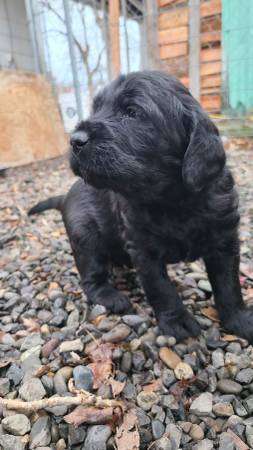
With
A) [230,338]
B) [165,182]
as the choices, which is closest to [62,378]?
[230,338]

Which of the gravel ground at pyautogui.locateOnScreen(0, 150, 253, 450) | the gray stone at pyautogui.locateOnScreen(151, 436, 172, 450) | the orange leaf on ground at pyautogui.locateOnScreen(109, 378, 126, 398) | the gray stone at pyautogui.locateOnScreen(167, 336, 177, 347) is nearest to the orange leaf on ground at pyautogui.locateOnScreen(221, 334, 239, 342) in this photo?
the gravel ground at pyautogui.locateOnScreen(0, 150, 253, 450)

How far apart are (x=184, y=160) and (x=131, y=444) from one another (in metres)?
1.13

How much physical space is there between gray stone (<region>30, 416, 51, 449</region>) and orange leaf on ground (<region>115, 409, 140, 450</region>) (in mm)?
259

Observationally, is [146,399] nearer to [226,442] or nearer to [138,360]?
[138,360]

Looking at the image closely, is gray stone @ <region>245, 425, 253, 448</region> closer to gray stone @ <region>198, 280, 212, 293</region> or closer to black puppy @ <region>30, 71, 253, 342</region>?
black puppy @ <region>30, 71, 253, 342</region>

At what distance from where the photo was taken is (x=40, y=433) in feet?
5.00

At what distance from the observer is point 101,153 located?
180 centimetres

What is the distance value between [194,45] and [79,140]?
14.2 ft

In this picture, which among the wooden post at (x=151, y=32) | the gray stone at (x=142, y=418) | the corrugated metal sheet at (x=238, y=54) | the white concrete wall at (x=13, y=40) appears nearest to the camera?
the gray stone at (x=142, y=418)

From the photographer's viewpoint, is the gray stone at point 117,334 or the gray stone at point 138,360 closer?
the gray stone at point 138,360

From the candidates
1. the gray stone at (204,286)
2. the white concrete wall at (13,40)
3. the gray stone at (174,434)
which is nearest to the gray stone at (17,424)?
the gray stone at (174,434)

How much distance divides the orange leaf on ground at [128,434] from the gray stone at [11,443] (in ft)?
1.13

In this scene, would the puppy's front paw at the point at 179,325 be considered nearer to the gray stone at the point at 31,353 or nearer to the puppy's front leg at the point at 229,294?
the puppy's front leg at the point at 229,294

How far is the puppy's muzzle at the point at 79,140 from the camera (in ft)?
5.93
